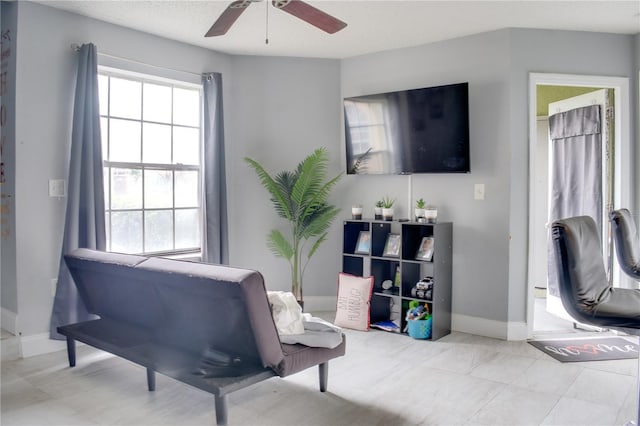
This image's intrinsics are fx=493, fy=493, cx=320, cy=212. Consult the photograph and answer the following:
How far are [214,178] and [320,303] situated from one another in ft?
5.29

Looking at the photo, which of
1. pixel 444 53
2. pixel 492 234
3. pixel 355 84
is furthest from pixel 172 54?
pixel 492 234

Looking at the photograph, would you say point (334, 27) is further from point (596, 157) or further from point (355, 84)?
point (596, 157)

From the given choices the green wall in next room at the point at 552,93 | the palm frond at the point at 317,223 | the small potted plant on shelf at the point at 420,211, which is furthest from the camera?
the green wall in next room at the point at 552,93

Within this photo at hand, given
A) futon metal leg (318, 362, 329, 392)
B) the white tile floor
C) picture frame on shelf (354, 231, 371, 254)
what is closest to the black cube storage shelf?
picture frame on shelf (354, 231, 371, 254)

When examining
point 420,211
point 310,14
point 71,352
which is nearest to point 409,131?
point 420,211

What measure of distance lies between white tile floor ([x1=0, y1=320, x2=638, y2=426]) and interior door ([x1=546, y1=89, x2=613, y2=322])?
121 cm

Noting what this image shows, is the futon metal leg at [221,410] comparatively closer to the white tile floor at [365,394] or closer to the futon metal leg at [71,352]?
the white tile floor at [365,394]

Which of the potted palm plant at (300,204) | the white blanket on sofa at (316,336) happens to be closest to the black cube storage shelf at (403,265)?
the potted palm plant at (300,204)

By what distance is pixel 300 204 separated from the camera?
14.8ft

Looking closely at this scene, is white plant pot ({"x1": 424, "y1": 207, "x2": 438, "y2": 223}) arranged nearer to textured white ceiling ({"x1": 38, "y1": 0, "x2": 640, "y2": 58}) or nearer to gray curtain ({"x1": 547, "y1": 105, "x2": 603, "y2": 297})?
gray curtain ({"x1": 547, "y1": 105, "x2": 603, "y2": 297})

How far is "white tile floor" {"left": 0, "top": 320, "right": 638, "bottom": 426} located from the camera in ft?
8.32

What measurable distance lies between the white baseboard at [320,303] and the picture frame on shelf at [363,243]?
2.27 feet

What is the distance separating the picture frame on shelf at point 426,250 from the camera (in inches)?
161

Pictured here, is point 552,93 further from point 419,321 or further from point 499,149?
point 419,321
